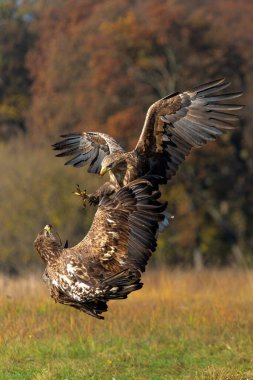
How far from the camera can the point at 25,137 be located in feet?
122

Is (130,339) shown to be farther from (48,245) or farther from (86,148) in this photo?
(48,245)

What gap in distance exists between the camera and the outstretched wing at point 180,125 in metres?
11.2

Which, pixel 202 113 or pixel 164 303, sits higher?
pixel 202 113

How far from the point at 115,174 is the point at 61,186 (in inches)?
736

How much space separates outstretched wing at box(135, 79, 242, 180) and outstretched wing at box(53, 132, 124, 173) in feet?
3.31

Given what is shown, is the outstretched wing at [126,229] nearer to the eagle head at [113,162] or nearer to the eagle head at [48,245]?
the eagle head at [48,245]

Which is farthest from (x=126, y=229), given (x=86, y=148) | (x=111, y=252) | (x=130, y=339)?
(x=86, y=148)

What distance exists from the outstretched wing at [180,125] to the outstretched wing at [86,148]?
1009mm

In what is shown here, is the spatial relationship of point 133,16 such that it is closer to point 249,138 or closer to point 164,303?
point 249,138

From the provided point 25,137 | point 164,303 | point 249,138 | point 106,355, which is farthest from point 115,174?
point 25,137

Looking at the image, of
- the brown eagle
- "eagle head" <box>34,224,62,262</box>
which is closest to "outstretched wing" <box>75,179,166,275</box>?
"eagle head" <box>34,224,62,262</box>

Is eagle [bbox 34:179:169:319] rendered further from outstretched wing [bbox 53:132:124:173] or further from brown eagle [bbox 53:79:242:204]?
outstretched wing [bbox 53:132:124:173]

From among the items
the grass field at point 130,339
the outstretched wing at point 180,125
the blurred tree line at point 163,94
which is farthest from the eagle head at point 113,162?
the blurred tree line at point 163,94

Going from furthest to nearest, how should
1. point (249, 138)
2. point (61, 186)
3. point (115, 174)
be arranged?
1. point (249, 138)
2. point (61, 186)
3. point (115, 174)
